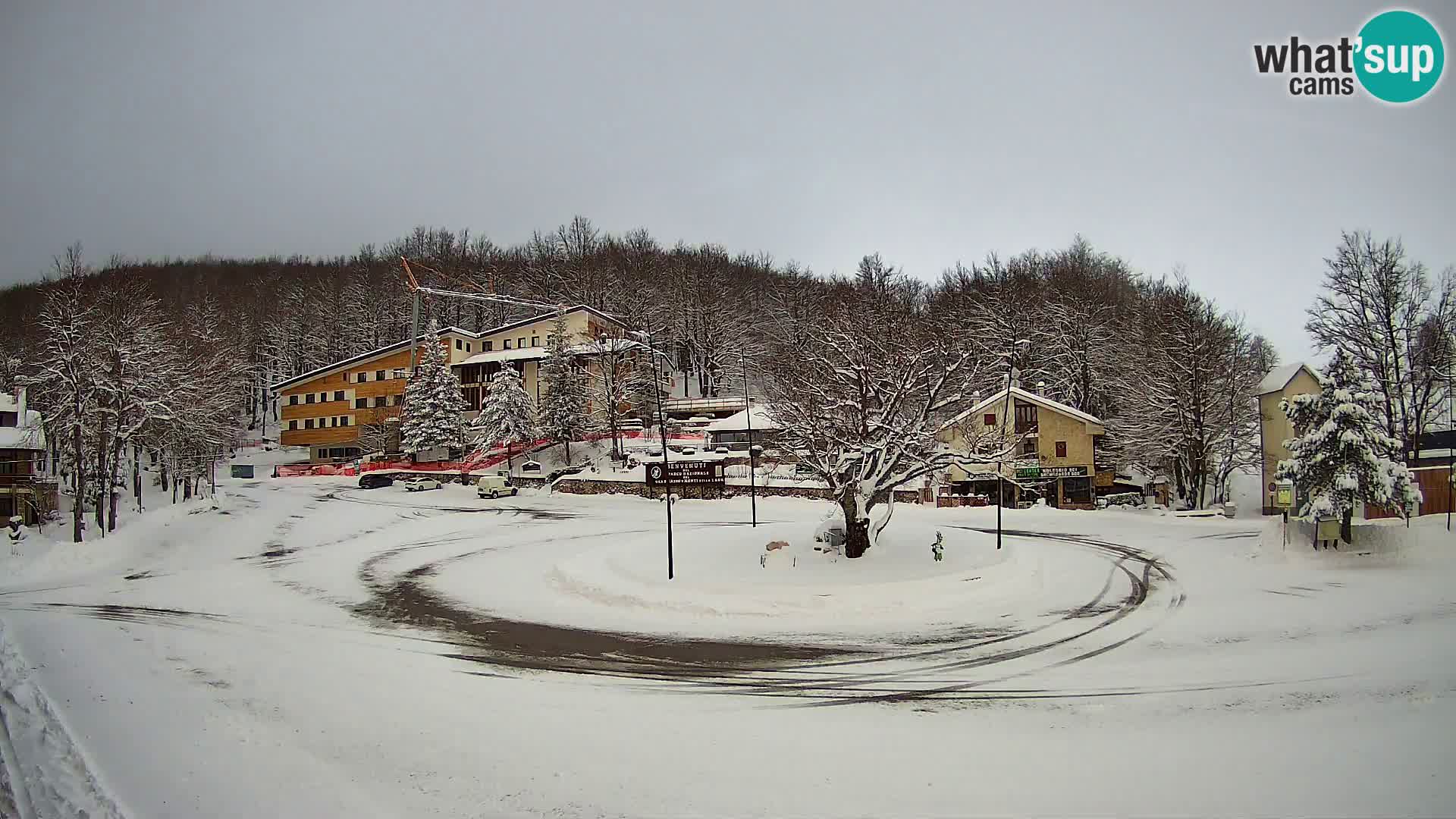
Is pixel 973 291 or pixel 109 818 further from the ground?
pixel 973 291

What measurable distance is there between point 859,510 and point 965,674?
28.9ft

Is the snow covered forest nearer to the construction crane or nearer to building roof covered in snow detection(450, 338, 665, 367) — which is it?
the construction crane

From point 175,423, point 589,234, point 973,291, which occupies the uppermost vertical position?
point 589,234

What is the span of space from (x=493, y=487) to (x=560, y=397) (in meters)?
9.99

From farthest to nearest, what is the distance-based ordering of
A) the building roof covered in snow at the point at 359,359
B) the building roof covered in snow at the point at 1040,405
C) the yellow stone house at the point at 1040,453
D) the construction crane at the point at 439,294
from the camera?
1. the construction crane at the point at 439,294
2. the building roof covered in snow at the point at 359,359
3. the building roof covered in snow at the point at 1040,405
4. the yellow stone house at the point at 1040,453

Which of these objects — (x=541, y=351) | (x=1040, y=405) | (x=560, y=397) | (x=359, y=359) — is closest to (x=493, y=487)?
(x=560, y=397)

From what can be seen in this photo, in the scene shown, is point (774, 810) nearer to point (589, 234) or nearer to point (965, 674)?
point (965, 674)

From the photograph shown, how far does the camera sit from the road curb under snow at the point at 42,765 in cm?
838

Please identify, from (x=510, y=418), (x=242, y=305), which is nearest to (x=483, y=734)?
(x=510, y=418)

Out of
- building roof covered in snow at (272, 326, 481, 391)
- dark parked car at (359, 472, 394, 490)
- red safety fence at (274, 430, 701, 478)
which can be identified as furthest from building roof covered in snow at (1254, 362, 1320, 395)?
building roof covered in snow at (272, 326, 481, 391)

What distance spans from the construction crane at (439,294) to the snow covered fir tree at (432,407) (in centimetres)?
831

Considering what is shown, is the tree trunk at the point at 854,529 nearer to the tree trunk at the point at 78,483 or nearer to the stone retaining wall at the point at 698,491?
the stone retaining wall at the point at 698,491

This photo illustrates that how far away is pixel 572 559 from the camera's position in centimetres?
2384

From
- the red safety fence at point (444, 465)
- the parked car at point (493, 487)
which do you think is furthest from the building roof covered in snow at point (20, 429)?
the parked car at point (493, 487)
